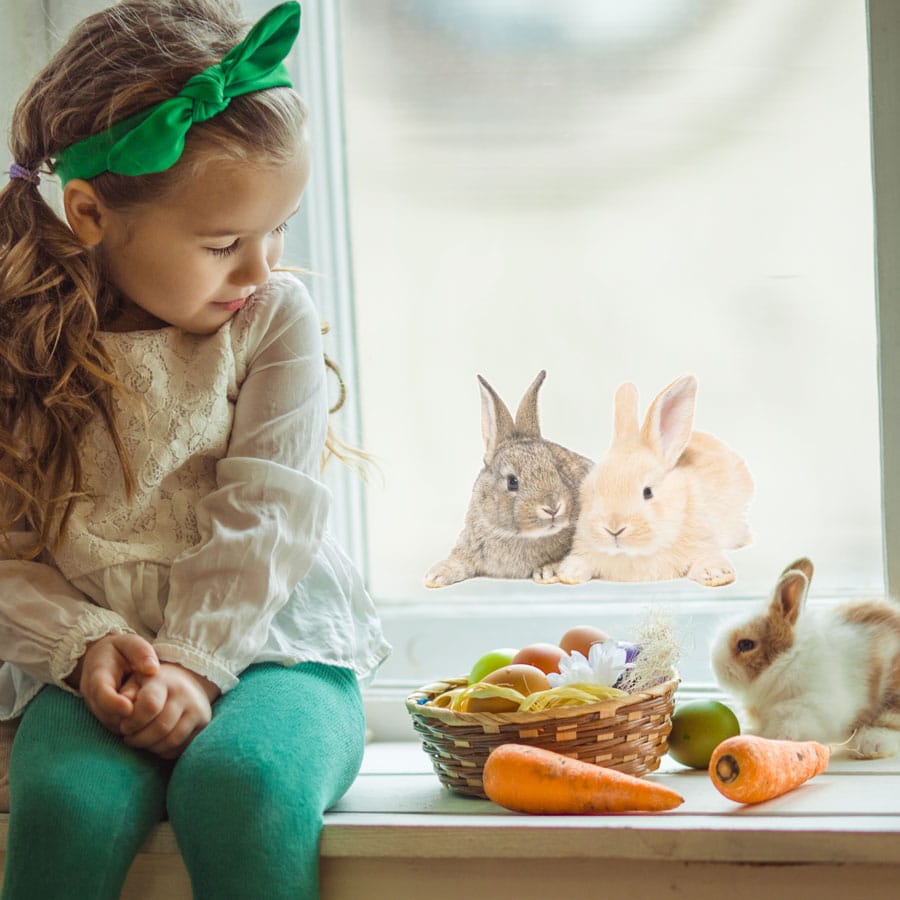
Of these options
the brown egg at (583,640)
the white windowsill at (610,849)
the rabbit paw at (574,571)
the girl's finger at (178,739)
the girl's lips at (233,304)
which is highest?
the girl's lips at (233,304)

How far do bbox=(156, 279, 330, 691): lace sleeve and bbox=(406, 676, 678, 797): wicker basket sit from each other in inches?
7.1

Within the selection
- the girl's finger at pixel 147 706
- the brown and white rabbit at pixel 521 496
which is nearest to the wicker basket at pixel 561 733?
the girl's finger at pixel 147 706

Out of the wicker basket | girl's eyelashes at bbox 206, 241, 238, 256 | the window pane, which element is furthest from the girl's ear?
the wicker basket

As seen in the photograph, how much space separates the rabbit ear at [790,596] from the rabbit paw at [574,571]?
28 cm

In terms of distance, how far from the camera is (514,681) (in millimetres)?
1072

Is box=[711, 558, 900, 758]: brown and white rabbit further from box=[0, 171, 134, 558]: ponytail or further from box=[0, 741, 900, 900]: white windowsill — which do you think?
box=[0, 171, 134, 558]: ponytail

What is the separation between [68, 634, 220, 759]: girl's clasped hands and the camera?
37.7 inches

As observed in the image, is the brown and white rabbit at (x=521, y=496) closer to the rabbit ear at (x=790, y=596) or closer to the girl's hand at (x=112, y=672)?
the rabbit ear at (x=790, y=596)

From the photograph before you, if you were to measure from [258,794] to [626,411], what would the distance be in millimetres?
686

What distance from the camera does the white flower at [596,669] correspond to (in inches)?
41.8

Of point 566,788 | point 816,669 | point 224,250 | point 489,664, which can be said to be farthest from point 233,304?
point 816,669

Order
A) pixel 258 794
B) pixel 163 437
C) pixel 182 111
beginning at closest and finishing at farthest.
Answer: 1. pixel 258 794
2. pixel 182 111
3. pixel 163 437

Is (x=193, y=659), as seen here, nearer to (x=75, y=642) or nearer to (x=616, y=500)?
(x=75, y=642)

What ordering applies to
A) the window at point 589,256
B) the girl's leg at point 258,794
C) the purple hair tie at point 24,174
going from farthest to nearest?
the window at point 589,256 → the purple hair tie at point 24,174 → the girl's leg at point 258,794
